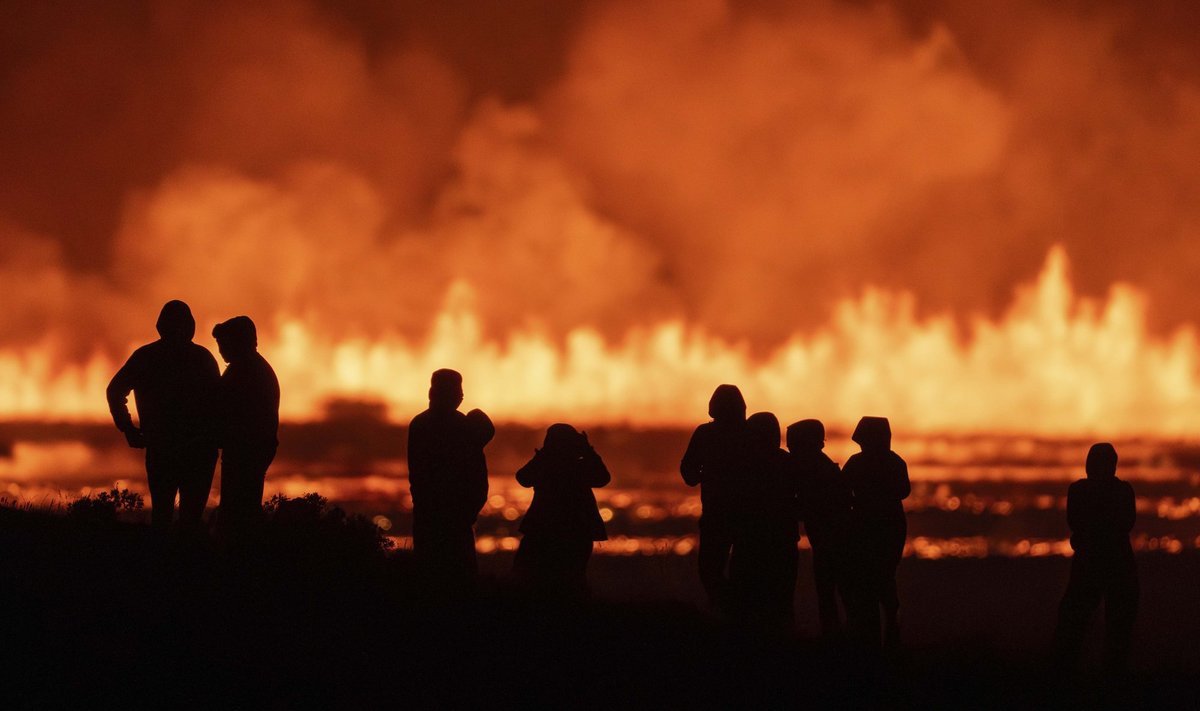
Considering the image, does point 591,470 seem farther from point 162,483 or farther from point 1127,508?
point 1127,508

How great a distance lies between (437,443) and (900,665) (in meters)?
5.70

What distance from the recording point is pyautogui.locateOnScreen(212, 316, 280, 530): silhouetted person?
17.7 meters

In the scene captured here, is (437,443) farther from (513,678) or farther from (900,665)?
(900,665)

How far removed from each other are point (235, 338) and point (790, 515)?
21.7ft

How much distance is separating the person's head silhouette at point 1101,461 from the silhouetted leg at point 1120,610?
1.02m

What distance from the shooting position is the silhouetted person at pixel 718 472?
17.0 meters

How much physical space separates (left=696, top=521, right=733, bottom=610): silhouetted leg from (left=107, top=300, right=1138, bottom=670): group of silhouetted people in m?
0.02

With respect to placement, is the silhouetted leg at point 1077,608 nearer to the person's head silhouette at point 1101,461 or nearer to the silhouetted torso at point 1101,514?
the silhouetted torso at point 1101,514

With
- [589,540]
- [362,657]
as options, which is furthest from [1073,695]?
[362,657]

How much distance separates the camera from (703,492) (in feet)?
56.1

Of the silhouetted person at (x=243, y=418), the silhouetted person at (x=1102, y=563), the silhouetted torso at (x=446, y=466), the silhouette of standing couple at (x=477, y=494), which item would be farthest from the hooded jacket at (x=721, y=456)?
the silhouetted person at (x=243, y=418)

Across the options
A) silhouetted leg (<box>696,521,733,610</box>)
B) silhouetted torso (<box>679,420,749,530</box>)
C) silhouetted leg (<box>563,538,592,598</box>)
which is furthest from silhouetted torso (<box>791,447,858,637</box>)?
silhouetted leg (<box>563,538,592,598</box>)

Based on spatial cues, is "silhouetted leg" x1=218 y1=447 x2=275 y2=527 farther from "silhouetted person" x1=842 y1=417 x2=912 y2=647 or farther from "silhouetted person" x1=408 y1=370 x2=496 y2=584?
"silhouetted person" x1=842 y1=417 x2=912 y2=647

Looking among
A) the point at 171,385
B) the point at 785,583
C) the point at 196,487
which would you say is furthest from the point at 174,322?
the point at 785,583
